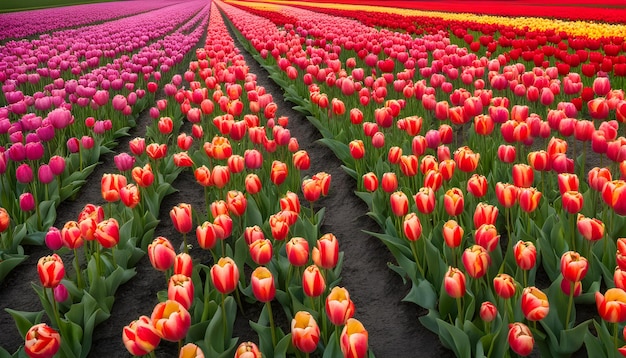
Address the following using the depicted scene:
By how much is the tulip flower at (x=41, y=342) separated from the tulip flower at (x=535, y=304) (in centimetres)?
186

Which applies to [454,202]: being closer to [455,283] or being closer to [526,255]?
[526,255]

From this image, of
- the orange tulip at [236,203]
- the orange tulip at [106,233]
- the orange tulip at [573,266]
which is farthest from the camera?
the orange tulip at [236,203]

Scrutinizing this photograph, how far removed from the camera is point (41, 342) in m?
2.04

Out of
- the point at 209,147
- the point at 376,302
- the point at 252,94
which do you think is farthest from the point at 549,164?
the point at 252,94

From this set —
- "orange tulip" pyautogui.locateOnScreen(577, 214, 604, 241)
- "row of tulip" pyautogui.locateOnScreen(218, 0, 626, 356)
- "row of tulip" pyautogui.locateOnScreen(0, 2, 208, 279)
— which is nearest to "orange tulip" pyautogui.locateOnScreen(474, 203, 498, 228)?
"row of tulip" pyautogui.locateOnScreen(218, 0, 626, 356)

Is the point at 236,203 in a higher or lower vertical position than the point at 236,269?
lower

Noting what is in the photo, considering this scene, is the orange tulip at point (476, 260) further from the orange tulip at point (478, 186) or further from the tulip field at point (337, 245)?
the orange tulip at point (478, 186)

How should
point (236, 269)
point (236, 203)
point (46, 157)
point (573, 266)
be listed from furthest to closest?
point (46, 157) → point (236, 203) → point (236, 269) → point (573, 266)

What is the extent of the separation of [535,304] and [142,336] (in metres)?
1.52

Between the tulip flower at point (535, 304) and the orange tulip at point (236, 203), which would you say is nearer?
the tulip flower at point (535, 304)

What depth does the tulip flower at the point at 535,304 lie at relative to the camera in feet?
6.86

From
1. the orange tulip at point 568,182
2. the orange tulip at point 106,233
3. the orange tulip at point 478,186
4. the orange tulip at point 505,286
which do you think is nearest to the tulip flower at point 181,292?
the orange tulip at point 106,233

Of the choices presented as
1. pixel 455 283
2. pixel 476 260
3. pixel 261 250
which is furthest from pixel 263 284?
pixel 476 260

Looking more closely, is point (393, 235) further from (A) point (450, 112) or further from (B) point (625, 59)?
(B) point (625, 59)
